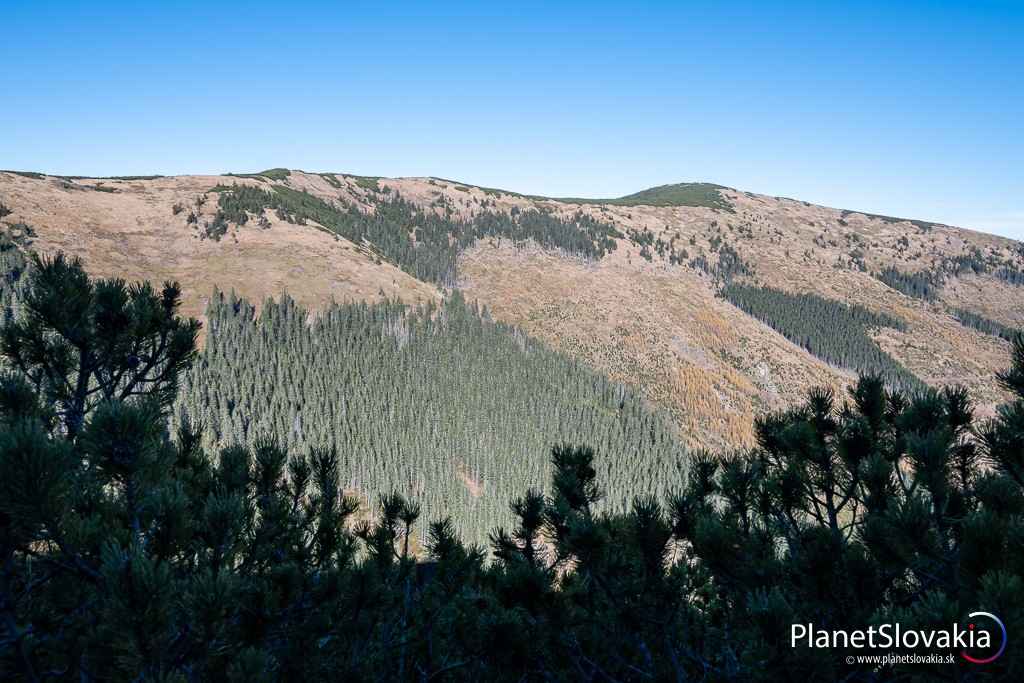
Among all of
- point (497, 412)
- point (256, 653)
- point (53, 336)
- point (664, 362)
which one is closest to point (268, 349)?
point (497, 412)

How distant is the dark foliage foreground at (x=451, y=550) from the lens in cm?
296

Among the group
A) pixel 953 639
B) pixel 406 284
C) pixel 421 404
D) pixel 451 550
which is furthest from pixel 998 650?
pixel 406 284

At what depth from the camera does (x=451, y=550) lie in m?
8.24

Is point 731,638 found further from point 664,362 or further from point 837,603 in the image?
point 664,362

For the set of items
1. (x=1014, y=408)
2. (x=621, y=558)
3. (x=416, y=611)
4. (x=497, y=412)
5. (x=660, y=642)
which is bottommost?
(x=497, y=412)

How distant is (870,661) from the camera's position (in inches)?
133

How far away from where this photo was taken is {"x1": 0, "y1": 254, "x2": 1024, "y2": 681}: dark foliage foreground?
116 inches

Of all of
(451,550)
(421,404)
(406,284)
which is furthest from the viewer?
(406,284)

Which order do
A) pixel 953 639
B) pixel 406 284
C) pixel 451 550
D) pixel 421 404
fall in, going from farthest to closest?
pixel 406 284
pixel 421 404
pixel 451 550
pixel 953 639

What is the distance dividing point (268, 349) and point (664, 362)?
111911mm

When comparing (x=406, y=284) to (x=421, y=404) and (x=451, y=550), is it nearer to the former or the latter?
(x=421, y=404)

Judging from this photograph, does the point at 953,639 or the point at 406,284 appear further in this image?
the point at 406,284

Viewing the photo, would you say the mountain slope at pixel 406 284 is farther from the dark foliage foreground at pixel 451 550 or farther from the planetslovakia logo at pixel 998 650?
the planetslovakia logo at pixel 998 650

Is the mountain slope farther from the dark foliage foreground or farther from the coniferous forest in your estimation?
the dark foliage foreground
